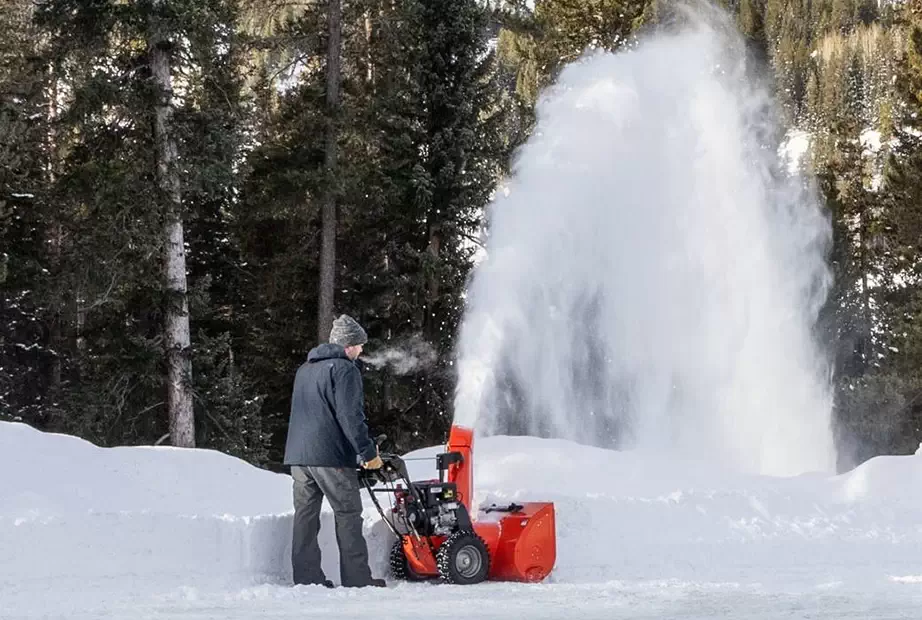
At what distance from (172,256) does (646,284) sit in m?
7.26

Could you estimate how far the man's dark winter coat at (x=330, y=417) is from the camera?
288 inches

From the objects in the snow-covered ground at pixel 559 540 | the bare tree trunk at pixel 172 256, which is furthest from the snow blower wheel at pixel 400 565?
the bare tree trunk at pixel 172 256

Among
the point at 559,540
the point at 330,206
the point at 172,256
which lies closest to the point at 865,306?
the point at 330,206

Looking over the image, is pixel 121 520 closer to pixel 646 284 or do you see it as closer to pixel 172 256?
pixel 172 256

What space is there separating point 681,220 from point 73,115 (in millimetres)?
9412

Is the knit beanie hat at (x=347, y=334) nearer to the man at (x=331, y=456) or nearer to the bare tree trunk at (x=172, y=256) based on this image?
the man at (x=331, y=456)

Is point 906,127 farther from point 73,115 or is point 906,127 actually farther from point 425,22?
point 73,115

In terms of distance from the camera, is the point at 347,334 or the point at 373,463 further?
the point at 347,334

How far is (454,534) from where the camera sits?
24.9ft

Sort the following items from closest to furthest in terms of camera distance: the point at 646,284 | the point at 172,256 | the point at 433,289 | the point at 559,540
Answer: the point at 559,540 → the point at 172,256 → the point at 646,284 → the point at 433,289

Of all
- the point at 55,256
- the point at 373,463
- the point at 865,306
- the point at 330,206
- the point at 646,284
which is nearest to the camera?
the point at 373,463

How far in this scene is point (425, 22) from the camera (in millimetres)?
21703

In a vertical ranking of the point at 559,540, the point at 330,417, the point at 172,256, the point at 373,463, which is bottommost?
the point at 559,540

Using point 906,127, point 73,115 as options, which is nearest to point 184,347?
point 73,115
